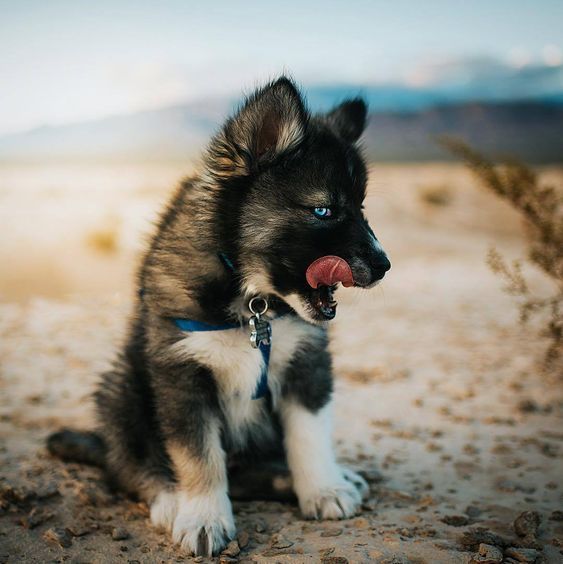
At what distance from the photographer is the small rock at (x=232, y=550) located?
3117 mm

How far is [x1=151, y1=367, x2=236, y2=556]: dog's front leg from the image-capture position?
3.26 meters

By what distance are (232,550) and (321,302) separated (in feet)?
4.39

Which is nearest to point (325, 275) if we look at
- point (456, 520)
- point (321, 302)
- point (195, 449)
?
point (321, 302)

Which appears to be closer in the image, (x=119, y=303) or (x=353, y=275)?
(x=353, y=275)

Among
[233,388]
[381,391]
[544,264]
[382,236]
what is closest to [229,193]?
[233,388]

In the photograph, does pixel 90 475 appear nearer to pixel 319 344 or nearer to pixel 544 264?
pixel 319 344

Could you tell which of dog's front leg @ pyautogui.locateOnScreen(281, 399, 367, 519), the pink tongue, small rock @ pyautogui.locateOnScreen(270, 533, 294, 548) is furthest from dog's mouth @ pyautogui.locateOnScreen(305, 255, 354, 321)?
small rock @ pyautogui.locateOnScreen(270, 533, 294, 548)

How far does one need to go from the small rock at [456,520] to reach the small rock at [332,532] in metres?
0.59

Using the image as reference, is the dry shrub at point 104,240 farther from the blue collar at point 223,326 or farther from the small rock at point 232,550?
the small rock at point 232,550

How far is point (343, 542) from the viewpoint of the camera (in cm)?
313

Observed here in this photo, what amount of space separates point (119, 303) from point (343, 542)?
719cm

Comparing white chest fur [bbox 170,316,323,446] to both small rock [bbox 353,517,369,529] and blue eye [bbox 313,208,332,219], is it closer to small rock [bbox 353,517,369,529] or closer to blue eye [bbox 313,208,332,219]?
blue eye [bbox 313,208,332,219]

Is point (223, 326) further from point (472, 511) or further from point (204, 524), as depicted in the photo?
point (472, 511)

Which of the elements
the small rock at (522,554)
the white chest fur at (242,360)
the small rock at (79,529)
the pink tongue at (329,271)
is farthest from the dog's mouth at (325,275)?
the small rock at (79,529)
